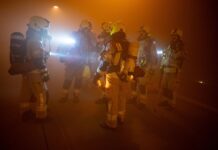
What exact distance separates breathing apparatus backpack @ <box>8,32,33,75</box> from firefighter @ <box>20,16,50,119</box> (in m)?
0.11

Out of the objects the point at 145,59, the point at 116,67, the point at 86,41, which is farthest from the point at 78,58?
the point at 116,67

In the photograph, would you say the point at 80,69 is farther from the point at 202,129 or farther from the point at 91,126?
the point at 202,129

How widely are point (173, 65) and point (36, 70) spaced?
457cm

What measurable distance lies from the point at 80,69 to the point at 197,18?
8.44m

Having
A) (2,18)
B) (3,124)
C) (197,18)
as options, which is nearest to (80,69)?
(3,124)

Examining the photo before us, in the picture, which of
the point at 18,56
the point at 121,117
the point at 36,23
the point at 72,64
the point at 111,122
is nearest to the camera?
the point at 18,56

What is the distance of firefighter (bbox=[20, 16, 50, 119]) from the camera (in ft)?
23.8

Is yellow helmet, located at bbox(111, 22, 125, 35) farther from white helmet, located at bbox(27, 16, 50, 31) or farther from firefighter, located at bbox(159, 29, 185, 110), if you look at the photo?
firefighter, located at bbox(159, 29, 185, 110)

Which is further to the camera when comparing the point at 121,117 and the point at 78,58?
the point at 78,58

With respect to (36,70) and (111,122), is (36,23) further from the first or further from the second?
(111,122)

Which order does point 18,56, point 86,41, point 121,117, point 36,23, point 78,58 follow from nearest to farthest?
point 18,56
point 36,23
point 121,117
point 78,58
point 86,41

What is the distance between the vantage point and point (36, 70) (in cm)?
738

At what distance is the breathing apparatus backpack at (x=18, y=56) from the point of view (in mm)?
7091

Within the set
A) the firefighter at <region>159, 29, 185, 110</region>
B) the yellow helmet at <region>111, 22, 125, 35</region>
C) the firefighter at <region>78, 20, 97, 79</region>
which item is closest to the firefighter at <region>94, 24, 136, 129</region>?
the yellow helmet at <region>111, 22, 125, 35</region>
